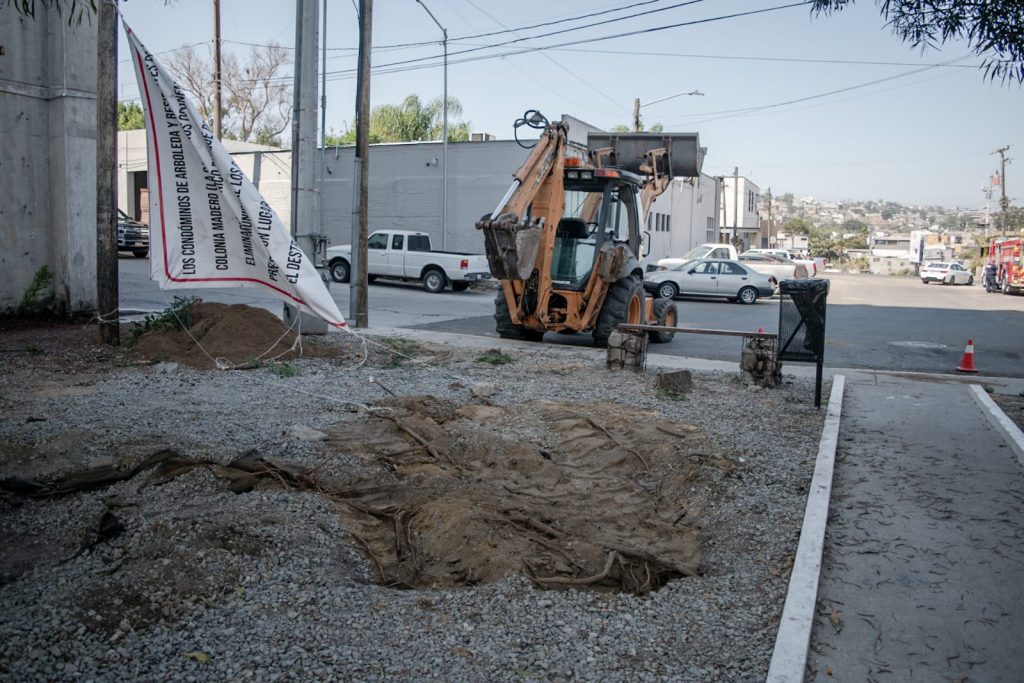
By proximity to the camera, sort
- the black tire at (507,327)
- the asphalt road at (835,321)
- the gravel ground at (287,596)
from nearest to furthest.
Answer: the gravel ground at (287,596) < the black tire at (507,327) < the asphalt road at (835,321)

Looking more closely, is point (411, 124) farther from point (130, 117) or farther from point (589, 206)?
point (589, 206)

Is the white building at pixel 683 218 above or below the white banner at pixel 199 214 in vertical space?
above

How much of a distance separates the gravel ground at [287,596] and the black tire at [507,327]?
26.7 feet

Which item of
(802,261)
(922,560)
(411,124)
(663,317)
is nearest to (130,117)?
(411,124)

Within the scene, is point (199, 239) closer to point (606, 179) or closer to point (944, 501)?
point (606, 179)

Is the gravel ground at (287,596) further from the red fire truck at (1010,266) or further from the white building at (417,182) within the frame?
the red fire truck at (1010,266)

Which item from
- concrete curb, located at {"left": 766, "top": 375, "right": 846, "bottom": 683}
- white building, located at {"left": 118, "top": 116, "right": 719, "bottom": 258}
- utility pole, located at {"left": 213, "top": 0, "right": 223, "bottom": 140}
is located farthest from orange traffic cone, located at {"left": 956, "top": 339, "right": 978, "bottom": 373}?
utility pole, located at {"left": 213, "top": 0, "right": 223, "bottom": 140}

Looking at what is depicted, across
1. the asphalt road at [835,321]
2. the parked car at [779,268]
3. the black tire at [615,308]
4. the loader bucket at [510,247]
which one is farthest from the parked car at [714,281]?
the loader bucket at [510,247]

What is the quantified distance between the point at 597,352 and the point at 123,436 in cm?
837

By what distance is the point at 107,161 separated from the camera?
10836mm

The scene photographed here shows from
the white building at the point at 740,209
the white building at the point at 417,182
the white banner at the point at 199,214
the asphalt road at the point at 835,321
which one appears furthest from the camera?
the white building at the point at 740,209

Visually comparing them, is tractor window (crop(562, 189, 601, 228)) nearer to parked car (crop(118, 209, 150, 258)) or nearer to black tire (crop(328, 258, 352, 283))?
black tire (crop(328, 258, 352, 283))

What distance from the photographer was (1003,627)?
4.39 meters

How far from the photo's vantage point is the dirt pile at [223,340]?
35.1ft
